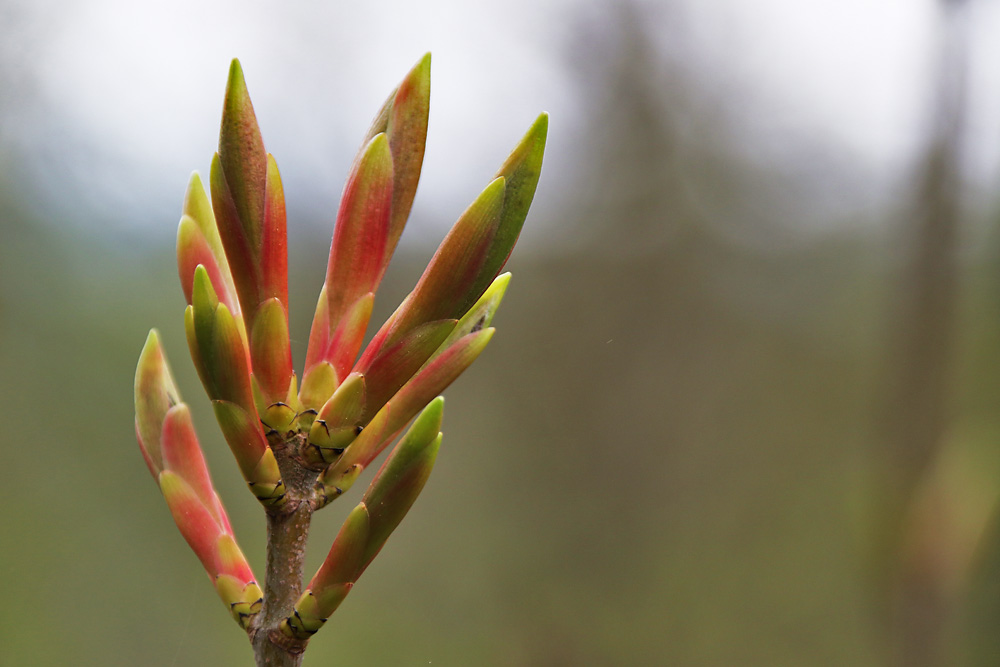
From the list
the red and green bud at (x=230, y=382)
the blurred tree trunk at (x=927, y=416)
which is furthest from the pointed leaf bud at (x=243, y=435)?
the blurred tree trunk at (x=927, y=416)

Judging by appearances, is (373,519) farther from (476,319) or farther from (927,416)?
(927,416)

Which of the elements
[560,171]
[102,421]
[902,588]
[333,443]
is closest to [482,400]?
[560,171]

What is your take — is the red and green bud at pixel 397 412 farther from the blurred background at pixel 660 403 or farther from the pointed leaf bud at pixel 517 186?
the blurred background at pixel 660 403

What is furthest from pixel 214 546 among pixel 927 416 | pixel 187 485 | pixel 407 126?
pixel 927 416

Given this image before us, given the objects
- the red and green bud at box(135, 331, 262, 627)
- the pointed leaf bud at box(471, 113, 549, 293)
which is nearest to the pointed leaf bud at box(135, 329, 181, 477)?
the red and green bud at box(135, 331, 262, 627)

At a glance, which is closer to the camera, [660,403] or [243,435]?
[243,435]
